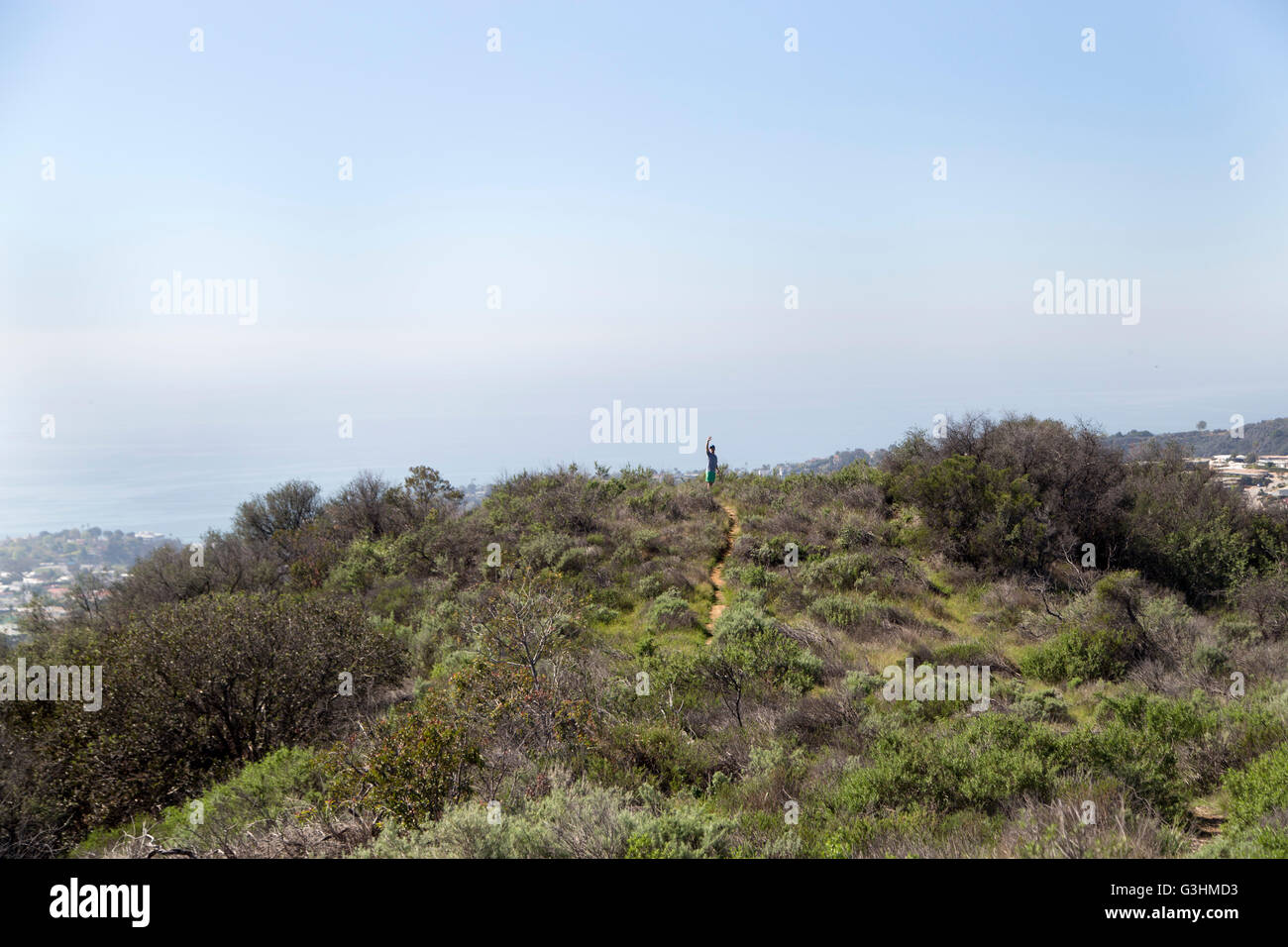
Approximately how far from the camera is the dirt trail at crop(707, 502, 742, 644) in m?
13.7

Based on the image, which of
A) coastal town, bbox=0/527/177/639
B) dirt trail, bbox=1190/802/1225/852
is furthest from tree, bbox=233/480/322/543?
dirt trail, bbox=1190/802/1225/852

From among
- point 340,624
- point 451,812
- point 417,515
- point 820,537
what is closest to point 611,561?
point 820,537

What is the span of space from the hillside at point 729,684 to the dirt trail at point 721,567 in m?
0.16

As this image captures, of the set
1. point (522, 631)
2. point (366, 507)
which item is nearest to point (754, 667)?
point (522, 631)

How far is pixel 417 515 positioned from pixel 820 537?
12.4 metres

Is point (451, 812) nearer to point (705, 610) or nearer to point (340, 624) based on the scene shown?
point (340, 624)

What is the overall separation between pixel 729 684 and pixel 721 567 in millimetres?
7859

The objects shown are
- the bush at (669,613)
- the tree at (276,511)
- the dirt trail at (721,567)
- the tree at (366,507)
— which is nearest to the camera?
the bush at (669,613)

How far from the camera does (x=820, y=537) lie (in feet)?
53.9

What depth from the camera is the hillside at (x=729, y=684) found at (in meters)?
5.04

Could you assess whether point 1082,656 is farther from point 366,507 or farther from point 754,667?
point 366,507

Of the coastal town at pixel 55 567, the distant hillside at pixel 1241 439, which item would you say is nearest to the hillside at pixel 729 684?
the coastal town at pixel 55 567

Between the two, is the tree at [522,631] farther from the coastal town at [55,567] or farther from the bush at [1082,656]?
the coastal town at [55,567]

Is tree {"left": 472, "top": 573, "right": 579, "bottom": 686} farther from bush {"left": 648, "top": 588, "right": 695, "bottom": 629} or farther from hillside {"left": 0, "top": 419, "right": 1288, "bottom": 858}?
bush {"left": 648, "top": 588, "right": 695, "bottom": 629}
